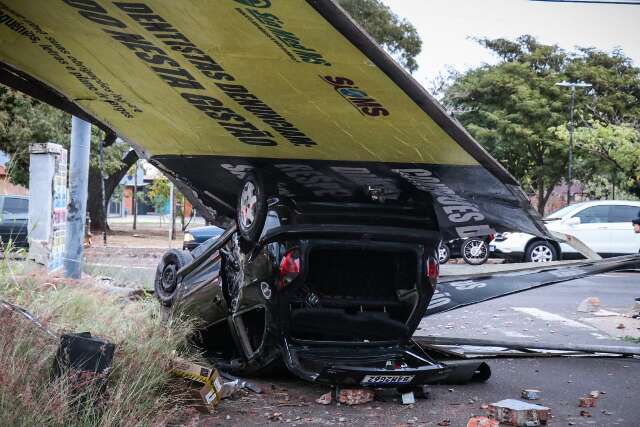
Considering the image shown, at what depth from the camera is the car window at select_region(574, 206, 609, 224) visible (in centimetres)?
2139

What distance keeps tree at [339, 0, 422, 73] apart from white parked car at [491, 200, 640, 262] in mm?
17014

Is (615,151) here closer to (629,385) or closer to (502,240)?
(502,240)

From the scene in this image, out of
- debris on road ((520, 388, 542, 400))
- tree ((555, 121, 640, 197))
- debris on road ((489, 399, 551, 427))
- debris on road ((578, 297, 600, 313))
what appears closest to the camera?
debris on road ((489, 399, 551, 427))

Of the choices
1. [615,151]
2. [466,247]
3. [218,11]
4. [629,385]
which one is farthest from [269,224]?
[615,151]

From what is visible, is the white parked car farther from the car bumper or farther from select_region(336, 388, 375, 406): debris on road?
select_region(336, 388, 375, 406): debris on road

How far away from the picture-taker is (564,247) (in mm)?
21500

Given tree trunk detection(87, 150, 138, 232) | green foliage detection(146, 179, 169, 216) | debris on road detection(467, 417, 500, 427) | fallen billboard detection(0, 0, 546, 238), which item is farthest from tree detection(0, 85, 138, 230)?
debris on road detection(467, 417, 500, 427)

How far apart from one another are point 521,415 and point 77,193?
23.4ft

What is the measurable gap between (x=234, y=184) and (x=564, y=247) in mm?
16732

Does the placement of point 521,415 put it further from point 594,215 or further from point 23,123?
point 23,123

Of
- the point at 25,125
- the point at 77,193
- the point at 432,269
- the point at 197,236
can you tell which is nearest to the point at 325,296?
the point at 432,269

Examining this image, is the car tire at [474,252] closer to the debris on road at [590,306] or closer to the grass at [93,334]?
the debris on road at [590,306]

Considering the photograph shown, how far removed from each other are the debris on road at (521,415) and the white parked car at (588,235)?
15.8 meters

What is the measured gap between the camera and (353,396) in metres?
5.89
